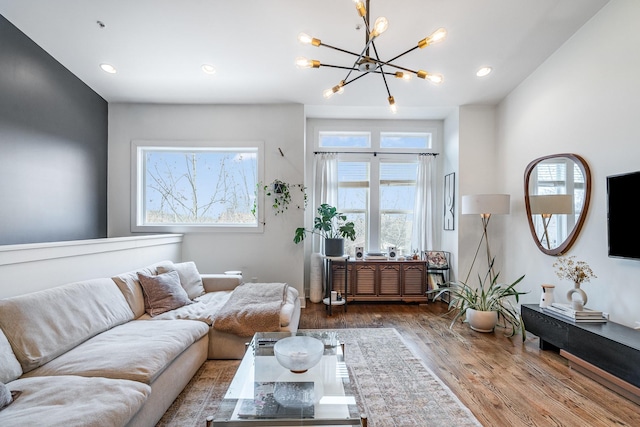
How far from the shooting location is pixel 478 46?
3.25 metres

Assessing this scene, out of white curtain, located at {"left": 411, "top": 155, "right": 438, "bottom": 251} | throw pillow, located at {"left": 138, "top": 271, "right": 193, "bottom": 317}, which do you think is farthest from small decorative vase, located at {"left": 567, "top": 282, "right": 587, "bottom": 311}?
throw pillow, located at {"left": 138, "top": 271, "right": 193, "bottom": 317}

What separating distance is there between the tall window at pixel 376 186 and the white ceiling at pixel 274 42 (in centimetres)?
101

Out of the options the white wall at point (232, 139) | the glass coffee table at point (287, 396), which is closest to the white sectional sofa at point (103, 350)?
the glass coffee table at point (287, 396)

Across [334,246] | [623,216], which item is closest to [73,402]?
[334,246]

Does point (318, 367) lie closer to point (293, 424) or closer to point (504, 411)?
point (293, 424)

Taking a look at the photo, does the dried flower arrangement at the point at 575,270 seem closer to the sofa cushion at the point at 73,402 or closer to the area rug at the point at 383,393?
the area rug at the point at 383,393

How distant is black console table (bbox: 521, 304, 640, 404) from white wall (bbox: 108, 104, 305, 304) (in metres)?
2.91

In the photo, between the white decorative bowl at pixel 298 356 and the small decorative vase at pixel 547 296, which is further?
the small decorative vase at pixel 547 296

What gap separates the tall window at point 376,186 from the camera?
508cm

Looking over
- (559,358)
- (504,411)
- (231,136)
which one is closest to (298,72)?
(231,136)

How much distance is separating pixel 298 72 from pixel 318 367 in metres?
3.28

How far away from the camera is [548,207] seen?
3148 mm

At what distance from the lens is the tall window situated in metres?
5.08

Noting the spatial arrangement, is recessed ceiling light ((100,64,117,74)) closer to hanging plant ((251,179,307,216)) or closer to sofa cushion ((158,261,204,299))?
hanging plant ((251,179,307,216))
